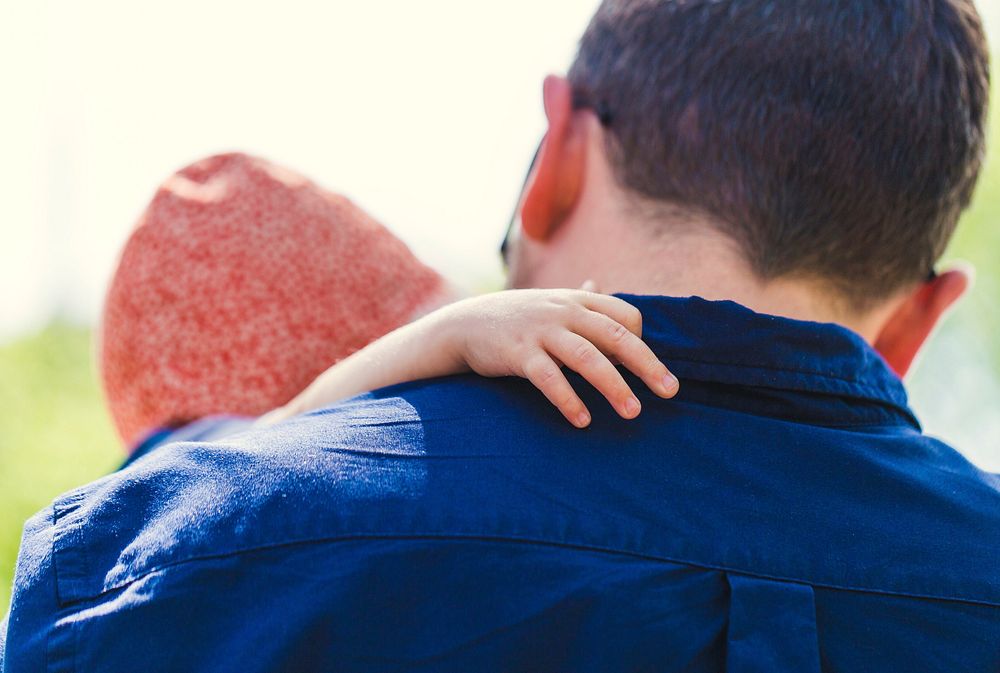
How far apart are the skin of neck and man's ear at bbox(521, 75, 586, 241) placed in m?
0.01

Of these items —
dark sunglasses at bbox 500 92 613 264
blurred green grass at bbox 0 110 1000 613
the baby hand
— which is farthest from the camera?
blurred green grass at bbox 0 110 1000 613

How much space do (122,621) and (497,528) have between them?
33 cm

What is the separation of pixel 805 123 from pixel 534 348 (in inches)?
17.0

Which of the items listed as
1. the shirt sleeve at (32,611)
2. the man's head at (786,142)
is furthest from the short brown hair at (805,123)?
the shirt sleeve at (32,611)

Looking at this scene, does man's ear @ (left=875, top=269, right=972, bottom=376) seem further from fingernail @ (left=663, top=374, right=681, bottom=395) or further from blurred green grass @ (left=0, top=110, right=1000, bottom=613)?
blurred green grass @ (left=0, top=110, right=1000, bottom=613)

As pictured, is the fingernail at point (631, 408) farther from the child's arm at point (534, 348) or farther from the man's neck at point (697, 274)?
the man's neck at point (697, 274)

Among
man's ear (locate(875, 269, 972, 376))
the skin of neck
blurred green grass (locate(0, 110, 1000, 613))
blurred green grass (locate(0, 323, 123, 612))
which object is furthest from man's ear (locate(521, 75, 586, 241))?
blurred green grass (locate(0, 110, 1000, 613))

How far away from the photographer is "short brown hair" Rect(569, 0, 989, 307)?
122cm

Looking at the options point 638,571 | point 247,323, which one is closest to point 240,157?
point 247,323

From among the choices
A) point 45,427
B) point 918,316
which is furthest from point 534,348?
point 45,427

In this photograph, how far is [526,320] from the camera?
111cm

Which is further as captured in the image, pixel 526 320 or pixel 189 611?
pixel 526 320

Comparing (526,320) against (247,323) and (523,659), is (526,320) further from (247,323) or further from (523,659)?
(247,323)

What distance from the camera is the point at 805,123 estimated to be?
121 cm
